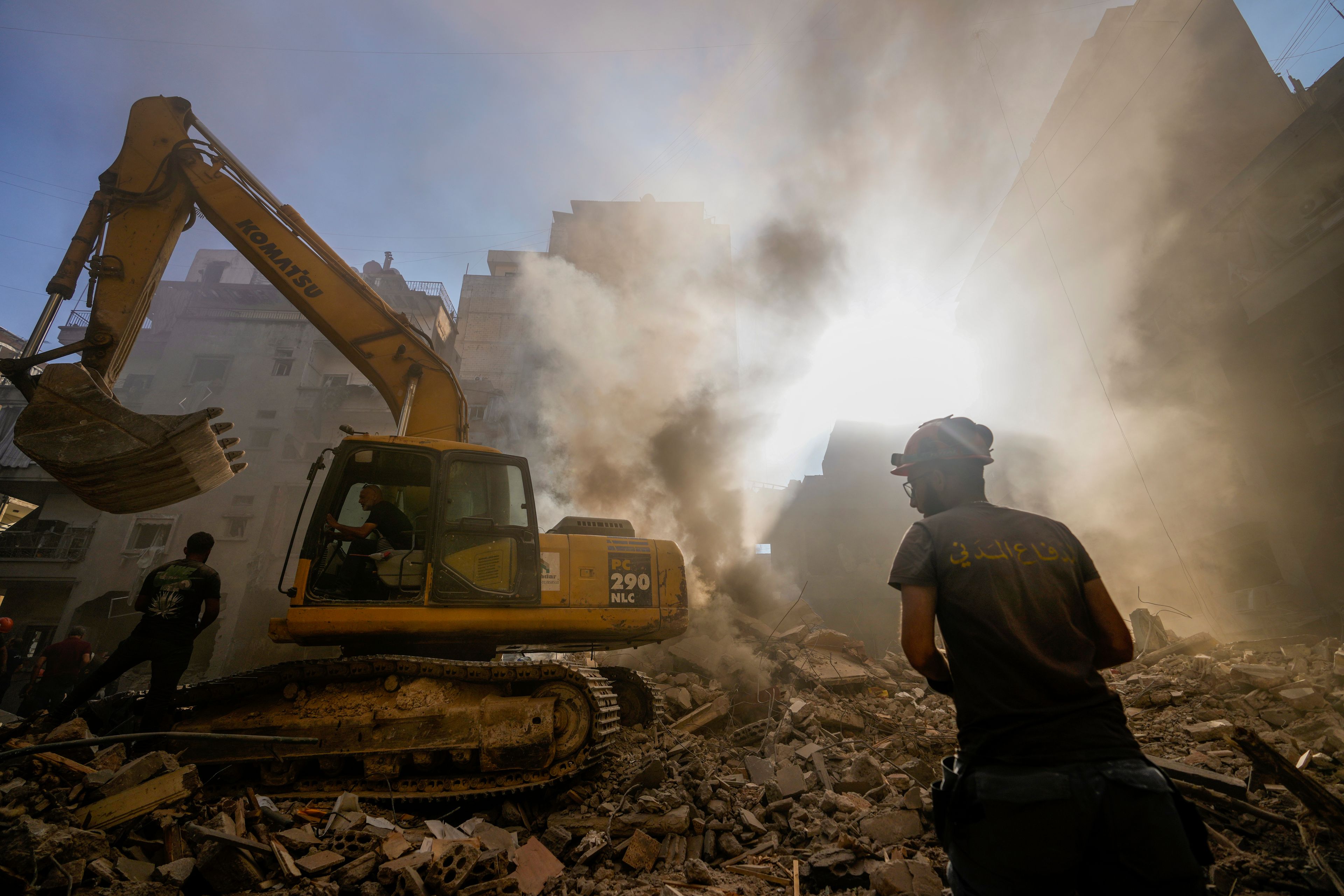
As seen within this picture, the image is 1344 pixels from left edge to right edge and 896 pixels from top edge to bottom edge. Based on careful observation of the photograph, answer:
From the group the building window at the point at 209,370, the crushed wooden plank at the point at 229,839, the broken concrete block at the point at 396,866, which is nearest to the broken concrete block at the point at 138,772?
the crushed wooden plank at the point at 229,839

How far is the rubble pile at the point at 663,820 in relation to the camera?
2684mm

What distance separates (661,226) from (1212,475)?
25.8m

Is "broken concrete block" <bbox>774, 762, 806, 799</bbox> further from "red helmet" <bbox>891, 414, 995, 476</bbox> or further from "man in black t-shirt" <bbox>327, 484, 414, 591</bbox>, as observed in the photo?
Answer: "man in black t-shirt" <bbox>327, 484, 414, 591</bbox>

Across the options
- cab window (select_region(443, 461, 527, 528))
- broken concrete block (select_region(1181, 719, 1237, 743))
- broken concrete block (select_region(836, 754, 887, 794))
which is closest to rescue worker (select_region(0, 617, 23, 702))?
cab window (select_region(443, 461, 527, 528))

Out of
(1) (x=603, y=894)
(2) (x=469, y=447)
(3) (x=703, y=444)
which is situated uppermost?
(3) (x=703, y=444)

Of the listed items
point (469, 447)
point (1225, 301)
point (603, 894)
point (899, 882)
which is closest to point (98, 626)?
point (469, 447)

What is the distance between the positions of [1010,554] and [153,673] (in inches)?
221

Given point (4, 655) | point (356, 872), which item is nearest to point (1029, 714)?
point (356, 872)

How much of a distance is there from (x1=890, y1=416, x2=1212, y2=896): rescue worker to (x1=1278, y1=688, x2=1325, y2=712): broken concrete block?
5512mm

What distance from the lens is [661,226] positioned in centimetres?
3041

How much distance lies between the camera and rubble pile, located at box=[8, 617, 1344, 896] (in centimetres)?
268

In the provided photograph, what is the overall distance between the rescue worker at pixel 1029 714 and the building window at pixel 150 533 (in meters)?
31.1

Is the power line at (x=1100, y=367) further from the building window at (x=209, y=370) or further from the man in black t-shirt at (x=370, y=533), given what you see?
the building window at (x=209, y=370)

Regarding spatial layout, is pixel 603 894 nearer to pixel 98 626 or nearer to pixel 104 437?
pixel 104 437
